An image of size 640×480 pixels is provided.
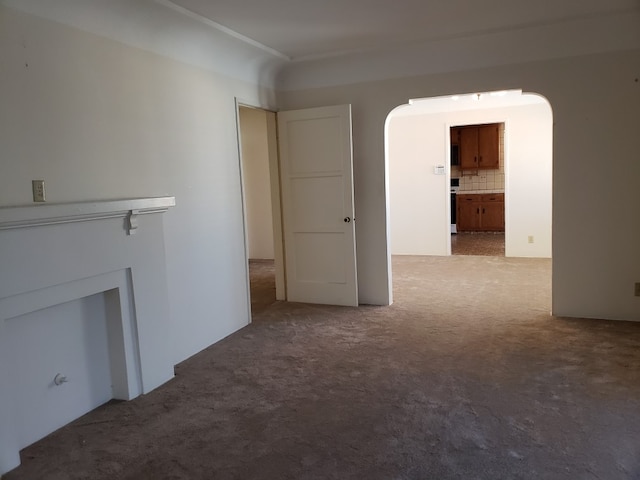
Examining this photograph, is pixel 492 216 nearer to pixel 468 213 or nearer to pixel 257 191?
pixel 468 213

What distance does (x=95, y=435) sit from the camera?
2.61 metres

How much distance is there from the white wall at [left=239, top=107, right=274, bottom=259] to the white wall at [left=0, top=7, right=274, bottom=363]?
3.31 metres

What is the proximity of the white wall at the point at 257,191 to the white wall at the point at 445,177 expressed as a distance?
208 centimetres

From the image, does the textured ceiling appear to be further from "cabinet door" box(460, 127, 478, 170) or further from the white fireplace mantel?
"cabinet door" box(460, 127, 478, 170)

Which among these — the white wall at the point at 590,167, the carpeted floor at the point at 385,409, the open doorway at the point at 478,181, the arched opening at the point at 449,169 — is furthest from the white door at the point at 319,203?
the open doorway at the point at 478,181

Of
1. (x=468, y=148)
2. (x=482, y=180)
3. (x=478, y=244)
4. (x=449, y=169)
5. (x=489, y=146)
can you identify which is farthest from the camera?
(x=482, y=180)

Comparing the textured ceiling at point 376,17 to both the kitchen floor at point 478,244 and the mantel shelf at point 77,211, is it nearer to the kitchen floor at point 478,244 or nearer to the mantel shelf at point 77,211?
the mantel shelf at point 77,211

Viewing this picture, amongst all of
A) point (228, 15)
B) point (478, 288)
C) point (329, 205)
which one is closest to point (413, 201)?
point (478, 288)

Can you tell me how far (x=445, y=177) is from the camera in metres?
7.73

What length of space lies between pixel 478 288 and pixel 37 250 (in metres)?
4.48

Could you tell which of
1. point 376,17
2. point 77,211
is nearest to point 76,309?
point 77,211

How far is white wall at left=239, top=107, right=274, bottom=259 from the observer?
8.12 meters

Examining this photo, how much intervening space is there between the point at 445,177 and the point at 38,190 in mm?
6288

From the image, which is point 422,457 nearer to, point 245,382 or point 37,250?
point 245,382
